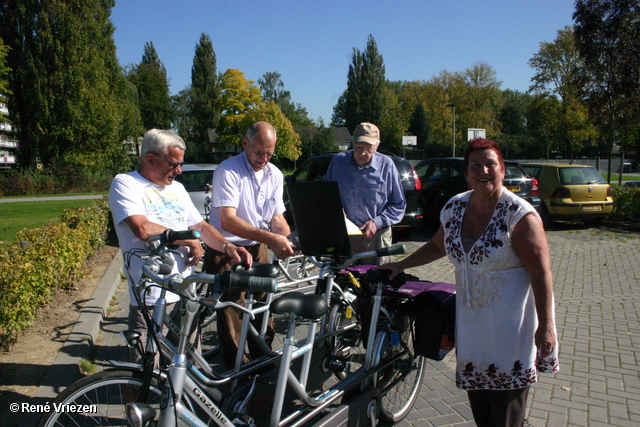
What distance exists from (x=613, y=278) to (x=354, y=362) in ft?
20.4

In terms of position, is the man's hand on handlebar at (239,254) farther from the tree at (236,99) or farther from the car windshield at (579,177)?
the tree at (236,99)

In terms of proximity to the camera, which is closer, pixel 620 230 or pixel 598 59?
pixel 620 230

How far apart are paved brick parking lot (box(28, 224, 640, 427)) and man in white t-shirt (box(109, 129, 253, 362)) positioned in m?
1.89

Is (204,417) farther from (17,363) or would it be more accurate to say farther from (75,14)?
(75,14)

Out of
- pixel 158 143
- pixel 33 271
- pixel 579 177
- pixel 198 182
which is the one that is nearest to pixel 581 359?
pixel 158 143

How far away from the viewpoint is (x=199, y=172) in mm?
11477

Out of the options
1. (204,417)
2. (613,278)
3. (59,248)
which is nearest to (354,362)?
(204,417)

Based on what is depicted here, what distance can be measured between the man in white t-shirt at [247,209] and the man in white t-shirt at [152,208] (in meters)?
0.36

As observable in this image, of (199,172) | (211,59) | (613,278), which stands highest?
(211,59)

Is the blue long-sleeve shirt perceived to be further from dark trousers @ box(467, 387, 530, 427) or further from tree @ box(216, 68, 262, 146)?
tree @ box(216, 68, 262, 146)

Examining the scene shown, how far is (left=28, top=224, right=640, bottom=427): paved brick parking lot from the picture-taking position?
359 cm

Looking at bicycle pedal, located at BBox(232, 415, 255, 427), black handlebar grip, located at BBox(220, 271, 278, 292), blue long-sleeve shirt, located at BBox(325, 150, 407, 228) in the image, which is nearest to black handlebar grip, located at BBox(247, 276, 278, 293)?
black handlebar grip, located at BBox(220, 271, 278, 292)

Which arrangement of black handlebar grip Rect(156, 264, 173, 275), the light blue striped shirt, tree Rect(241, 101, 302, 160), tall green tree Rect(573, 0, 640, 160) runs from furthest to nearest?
tree Rect(241, 101, 302, 160) < tall green tree Rect(573, 0, 640, 160) < the light blue striped shirt < black handlebar grip Rect(156, 264, 173, 275)

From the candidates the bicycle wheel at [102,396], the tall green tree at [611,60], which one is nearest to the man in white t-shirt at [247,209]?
the bicycle wheel at [102,396]
